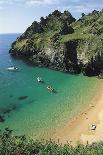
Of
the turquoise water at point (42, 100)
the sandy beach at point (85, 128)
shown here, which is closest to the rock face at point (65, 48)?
the turquoise water at point (42, 100)

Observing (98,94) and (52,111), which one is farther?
(98,94)

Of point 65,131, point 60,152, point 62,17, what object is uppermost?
point 62,17

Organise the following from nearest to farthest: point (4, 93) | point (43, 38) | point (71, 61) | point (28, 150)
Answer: point (28, 150) → point (4, 93) → point (71, 61) → point (43, 38)

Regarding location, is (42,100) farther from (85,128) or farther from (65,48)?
(65,48)

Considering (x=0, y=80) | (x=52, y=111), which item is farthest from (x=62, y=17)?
(x=52, y=111)

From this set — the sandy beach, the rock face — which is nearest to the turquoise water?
the sandy beach

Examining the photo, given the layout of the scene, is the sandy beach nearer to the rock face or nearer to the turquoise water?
the turquoise water

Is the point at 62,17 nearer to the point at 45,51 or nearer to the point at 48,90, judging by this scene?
the point at 45,51

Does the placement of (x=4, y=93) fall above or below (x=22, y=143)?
below
